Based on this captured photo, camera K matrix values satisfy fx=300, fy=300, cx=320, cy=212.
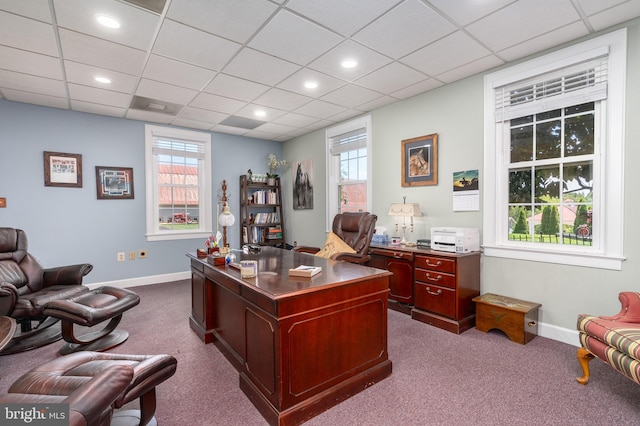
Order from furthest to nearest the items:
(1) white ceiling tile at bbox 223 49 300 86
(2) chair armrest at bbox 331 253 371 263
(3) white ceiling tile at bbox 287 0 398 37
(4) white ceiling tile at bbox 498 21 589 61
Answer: (2) chair armrest at bbox 331 253 371 263 < (1) white ceiling tile at bbox 223 49 300 86 < (4) white ceiling tile at bbox 498 21 589 61 < (3) white ceiling tile at bbox 287 0 398 37

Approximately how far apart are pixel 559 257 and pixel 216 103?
4.25m

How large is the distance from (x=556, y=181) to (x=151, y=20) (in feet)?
12.2

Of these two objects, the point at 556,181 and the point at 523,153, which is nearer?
the point at 556,181

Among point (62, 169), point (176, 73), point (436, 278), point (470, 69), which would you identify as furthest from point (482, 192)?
point (62, 169)

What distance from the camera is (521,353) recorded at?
2500 millimetres

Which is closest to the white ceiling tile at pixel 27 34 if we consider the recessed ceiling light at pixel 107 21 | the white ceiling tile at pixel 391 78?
the recessed ceiling light at pixel 107 21

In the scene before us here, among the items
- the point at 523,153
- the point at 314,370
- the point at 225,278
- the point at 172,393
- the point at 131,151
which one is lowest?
the point at 172,393

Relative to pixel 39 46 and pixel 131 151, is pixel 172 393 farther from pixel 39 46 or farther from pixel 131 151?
pixel 131 151

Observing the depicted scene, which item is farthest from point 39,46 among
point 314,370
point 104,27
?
point 314,370

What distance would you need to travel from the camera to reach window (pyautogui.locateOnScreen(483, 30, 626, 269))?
2438mm

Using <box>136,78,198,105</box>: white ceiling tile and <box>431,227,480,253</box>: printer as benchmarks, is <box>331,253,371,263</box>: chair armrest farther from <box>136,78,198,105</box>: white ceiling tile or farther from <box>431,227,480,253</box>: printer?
<box>136,78,198,105</box>: white ceiling tile

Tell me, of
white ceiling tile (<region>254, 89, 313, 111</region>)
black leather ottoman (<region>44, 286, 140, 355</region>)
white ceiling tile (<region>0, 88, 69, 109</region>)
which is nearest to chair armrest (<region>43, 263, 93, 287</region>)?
black leather ottoman (<region>44, 286, 140, 355</region>)

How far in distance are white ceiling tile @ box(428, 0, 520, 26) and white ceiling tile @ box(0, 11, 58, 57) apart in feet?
9.68

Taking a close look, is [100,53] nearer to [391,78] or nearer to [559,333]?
[391,78]
